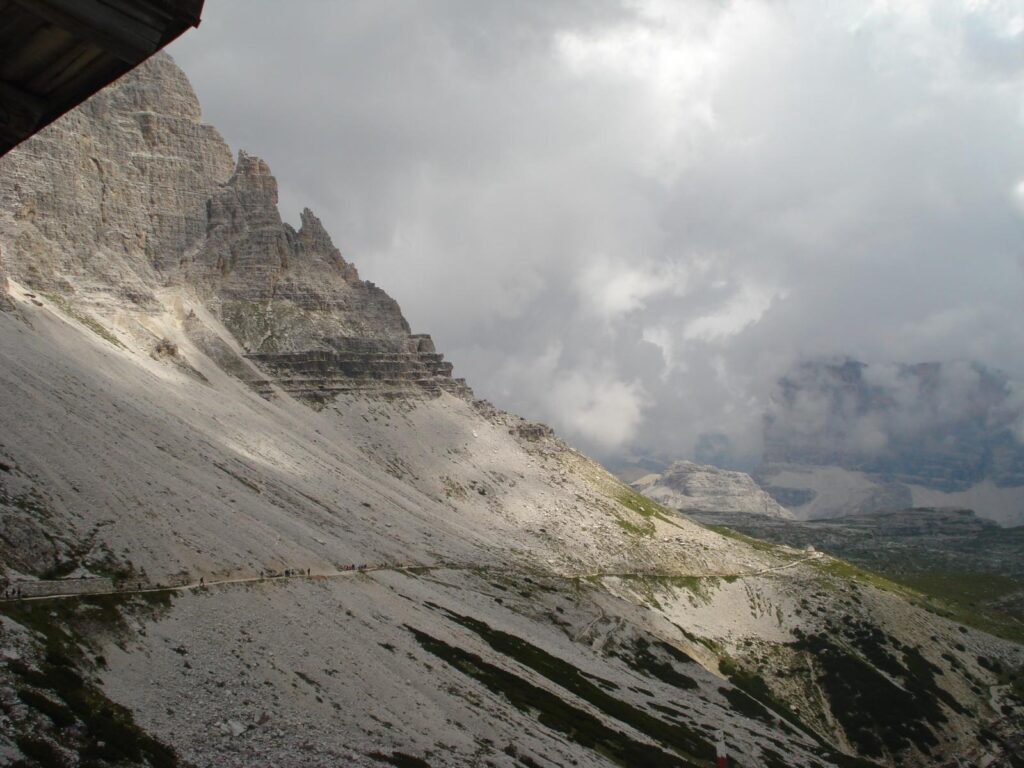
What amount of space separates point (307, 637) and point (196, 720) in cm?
2586

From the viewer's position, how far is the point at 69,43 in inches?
206

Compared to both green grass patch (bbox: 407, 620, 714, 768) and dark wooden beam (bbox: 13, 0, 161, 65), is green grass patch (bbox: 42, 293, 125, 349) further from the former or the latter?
dark wooden beam (bbox: 13, 0, 161, 65)

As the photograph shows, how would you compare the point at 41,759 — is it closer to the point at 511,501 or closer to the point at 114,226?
the point at 511,501

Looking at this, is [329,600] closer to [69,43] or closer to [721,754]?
[721,754]

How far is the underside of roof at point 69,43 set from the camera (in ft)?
16.2

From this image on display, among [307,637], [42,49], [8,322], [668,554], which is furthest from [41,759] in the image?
[668,554]

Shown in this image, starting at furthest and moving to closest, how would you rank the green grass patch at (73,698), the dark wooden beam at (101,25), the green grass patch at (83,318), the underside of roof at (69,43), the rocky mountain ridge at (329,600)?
the green grass patch at (83,318) → the rocky mountain ridge at (329,600) → the green grass patch at (73,698) → the underside of roof at (69,43) → the dark wooden beam at (101,25)

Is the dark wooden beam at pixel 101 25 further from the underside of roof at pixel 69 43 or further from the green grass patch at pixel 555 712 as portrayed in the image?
the green grass patch at pixel 555 712

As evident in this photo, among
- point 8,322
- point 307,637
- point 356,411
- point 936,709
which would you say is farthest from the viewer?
point 356,411

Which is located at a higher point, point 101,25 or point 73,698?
point 101,25

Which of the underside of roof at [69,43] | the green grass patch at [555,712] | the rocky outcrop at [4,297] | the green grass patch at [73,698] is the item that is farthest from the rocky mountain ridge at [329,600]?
the underside of roof at [69,43]

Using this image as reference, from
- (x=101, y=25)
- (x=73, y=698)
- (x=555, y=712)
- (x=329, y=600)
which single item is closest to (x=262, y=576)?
(x=329, y=600)

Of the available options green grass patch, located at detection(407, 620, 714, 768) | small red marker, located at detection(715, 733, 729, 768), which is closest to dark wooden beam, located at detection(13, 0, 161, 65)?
small red marker, located at detection(715, 733, 729, 768)

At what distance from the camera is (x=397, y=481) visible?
169 m
